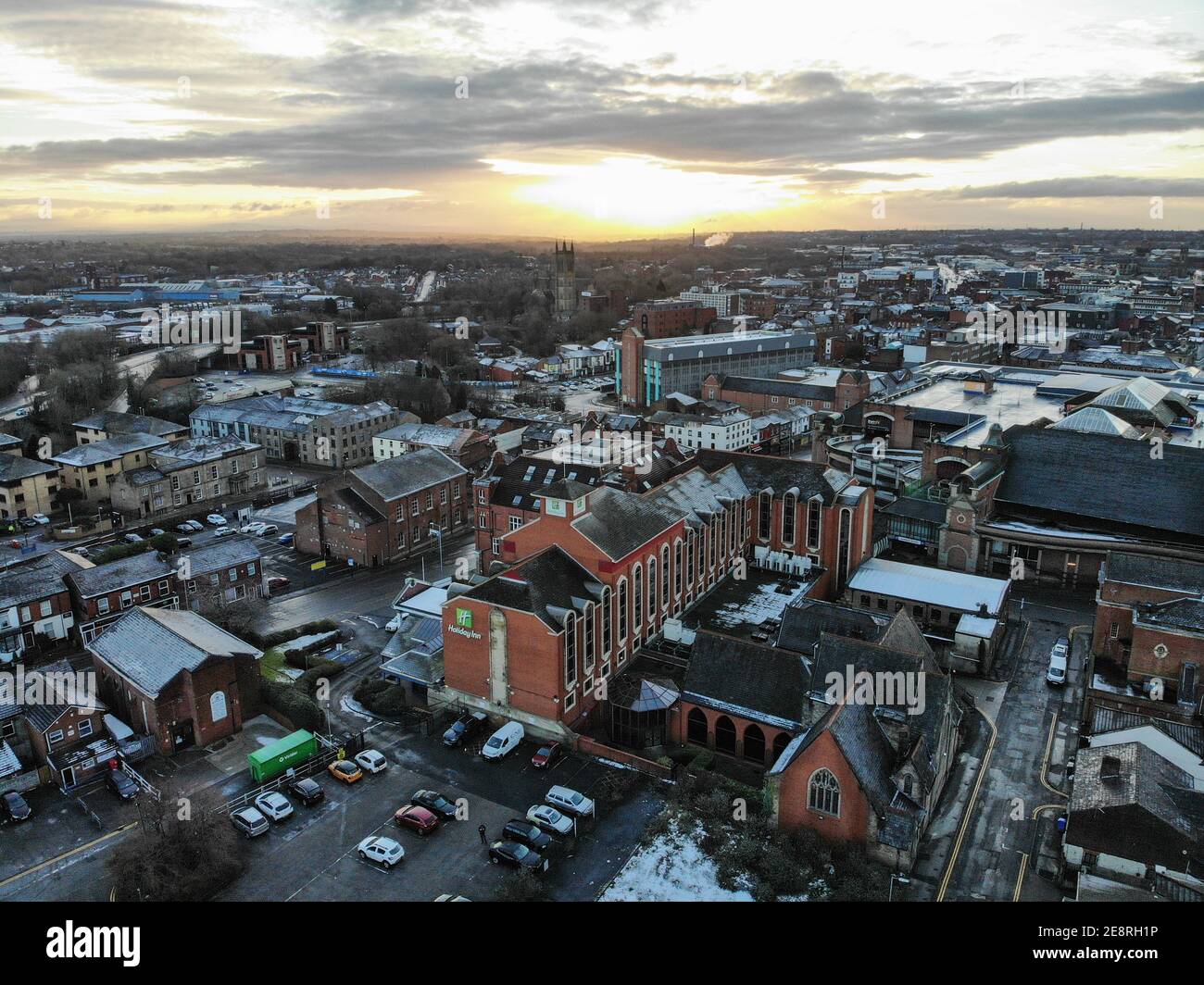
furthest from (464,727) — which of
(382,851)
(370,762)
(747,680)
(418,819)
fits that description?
(747,680)

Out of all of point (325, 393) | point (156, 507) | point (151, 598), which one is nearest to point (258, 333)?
point (325, 393)

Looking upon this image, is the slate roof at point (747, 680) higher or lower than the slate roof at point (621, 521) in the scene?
lower

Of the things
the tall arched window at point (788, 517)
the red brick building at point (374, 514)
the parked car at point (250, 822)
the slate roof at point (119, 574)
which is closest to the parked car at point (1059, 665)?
the tall arched window at point (788, 517)

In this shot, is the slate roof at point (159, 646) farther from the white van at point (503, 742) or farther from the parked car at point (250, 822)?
the white van at point (503, 742)

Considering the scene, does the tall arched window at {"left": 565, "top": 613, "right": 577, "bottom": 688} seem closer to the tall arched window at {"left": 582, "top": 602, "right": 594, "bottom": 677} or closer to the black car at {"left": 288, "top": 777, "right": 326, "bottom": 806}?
the tall arched window at {"left": 582, "top": 602, "right": 594, "bottom": 677}

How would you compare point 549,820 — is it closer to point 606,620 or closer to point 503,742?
point 503,742

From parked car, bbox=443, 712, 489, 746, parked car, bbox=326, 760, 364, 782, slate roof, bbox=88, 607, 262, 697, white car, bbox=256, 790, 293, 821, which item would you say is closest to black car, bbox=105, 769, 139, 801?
Result: slate roof, bbox=88, 607, 262, 697

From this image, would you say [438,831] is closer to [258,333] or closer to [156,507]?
[156,507]
